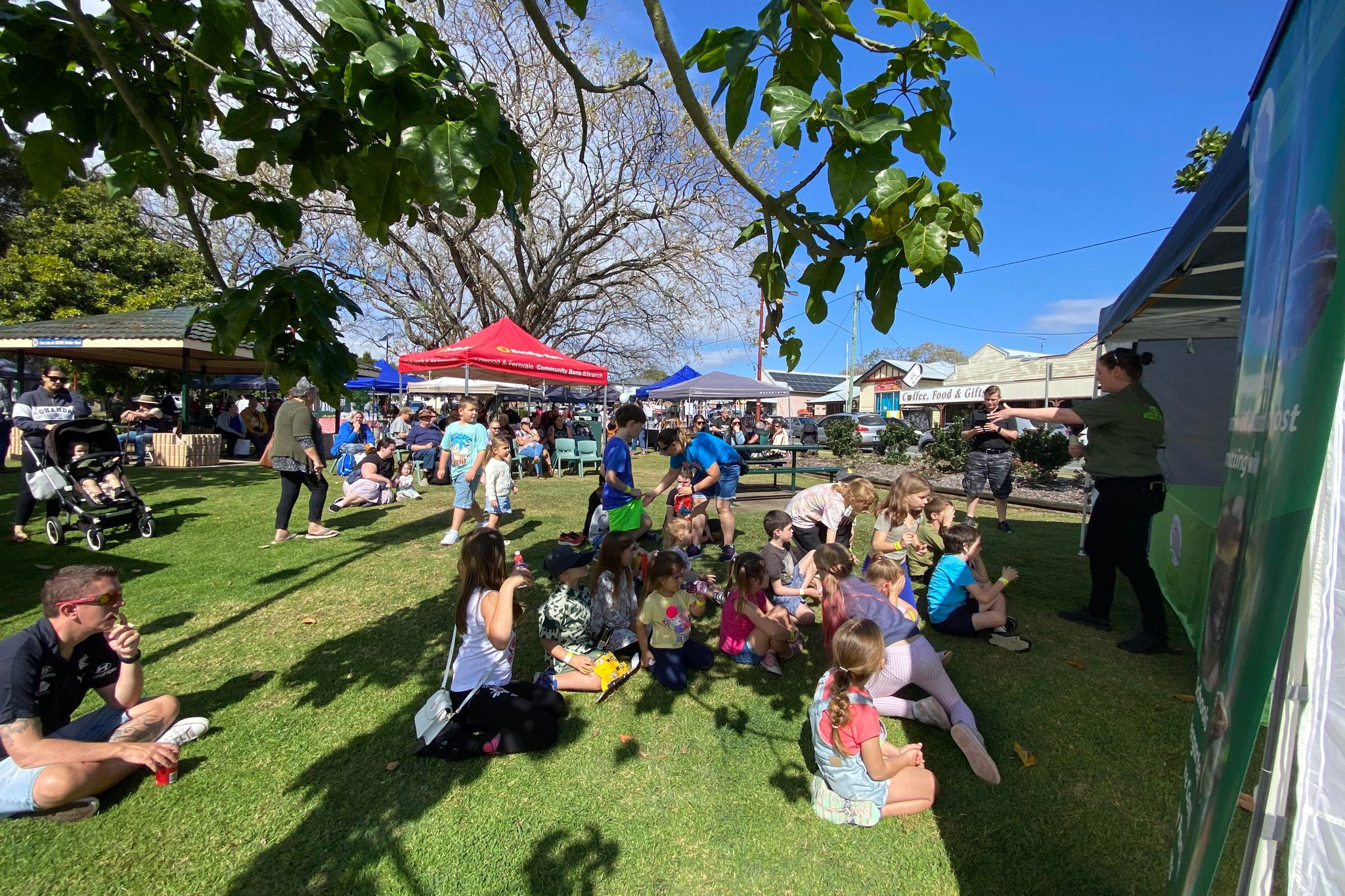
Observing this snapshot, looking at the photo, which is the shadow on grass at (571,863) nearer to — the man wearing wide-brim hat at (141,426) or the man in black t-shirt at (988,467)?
the man in black t-shirt at (988,467)

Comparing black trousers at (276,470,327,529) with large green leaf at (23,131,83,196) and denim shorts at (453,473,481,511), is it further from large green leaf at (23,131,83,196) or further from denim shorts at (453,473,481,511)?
large green leaf at (23,131,83,196)

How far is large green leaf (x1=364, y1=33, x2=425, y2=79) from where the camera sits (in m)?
1.39

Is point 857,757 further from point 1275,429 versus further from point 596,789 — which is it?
point 1275,429

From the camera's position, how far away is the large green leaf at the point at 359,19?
57.2 inches

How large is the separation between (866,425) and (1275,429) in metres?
27.4

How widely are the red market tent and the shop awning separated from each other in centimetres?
947

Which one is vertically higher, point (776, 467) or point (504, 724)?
point (776, 467)

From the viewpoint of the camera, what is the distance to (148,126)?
2078 millimetres

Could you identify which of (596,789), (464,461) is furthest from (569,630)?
(464,461)

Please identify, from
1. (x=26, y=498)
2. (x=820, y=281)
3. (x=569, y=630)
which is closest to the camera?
(x=820, y=281)

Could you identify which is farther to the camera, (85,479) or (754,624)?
(85,479)

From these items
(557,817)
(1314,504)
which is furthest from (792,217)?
(557,817)

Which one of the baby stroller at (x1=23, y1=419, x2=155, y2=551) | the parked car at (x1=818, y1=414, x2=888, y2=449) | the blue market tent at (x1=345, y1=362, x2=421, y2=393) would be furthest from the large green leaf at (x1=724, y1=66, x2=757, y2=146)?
the parked car at (x1=818, y1=414, x2=888, y2=449)

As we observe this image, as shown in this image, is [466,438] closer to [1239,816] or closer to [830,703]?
[830,703]
